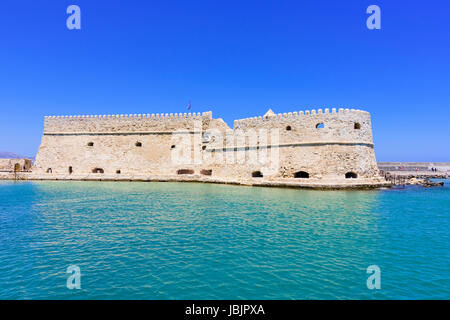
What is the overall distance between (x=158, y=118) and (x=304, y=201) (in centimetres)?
1821

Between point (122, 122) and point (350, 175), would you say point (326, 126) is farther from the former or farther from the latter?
point (122, 122)

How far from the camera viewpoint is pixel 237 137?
22500mm

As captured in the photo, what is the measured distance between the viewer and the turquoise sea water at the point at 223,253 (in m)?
4.26

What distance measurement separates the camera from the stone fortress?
A: 1845 centimetres

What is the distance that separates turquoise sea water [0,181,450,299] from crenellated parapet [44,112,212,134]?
1624 cm

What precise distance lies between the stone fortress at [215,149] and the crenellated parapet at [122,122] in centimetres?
10

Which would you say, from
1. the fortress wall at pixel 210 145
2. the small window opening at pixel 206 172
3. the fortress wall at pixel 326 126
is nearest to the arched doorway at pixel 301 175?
the fortress wall at pixel 210 145

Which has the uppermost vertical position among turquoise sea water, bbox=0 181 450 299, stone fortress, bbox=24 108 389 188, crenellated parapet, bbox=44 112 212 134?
crenellated parapet, bbox=44 112 212 134

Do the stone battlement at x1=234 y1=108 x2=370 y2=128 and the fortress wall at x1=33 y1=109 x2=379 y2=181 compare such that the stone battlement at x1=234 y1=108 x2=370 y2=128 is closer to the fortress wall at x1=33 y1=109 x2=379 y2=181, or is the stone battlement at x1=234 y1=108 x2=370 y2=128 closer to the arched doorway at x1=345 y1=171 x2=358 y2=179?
the fortress wall at x1=33 y1=109 x2=379 y2=181

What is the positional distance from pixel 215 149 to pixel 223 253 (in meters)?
18.6

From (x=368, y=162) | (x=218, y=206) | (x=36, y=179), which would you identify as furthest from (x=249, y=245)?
(x=36, y=179)

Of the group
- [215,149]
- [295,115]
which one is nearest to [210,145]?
[215,149]

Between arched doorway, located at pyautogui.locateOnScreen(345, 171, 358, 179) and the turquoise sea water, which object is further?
arched doorway, located at pyautogui.locateOnScreen(345, 171, 358, 179)

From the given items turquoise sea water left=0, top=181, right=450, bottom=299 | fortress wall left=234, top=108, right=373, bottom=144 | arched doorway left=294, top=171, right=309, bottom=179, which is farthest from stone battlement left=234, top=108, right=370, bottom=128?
turquoise sea water left=0, top=181, right=450, bottom=299
